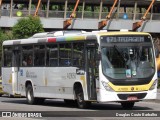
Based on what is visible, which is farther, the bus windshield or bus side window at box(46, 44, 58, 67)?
bus side window at box(46, 44, 58, 67)

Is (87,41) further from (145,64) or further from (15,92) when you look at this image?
(15,92)

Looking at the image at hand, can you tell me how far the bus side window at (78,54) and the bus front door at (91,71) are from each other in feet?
1.40

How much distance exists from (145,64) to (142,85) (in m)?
0.83

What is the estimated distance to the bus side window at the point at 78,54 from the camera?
22.8 metres

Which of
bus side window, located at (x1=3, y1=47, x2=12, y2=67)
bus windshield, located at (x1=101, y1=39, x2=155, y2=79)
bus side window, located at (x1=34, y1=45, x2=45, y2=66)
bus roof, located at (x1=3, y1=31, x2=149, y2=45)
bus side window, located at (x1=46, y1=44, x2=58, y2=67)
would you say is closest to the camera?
bus windshield, located at (x1=101, y1=39, x2=155, y2=79)

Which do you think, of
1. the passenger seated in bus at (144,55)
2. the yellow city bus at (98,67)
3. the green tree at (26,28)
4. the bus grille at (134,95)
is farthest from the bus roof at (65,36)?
the green tree at (26,28)

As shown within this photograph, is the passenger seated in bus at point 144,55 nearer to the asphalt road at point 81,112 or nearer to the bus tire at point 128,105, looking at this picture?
the asphalt road at point 81,112

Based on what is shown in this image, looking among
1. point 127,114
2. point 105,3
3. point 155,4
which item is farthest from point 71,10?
point 127,114

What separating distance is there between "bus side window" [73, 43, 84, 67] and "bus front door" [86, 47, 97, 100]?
0.43 m

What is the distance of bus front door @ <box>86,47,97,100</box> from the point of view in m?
22.0

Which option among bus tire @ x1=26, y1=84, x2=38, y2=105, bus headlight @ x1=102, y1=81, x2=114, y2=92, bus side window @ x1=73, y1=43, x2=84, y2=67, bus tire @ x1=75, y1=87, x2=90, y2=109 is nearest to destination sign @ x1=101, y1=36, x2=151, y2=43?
bus side window @ x1=73, y1=43, x2=84, y2=67

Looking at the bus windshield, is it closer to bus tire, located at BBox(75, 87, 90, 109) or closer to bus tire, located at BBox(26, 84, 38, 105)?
bus tire, located at BBox(75, 87, 90, 109)

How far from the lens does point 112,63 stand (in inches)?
851

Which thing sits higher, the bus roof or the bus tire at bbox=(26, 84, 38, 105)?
the bus roof
